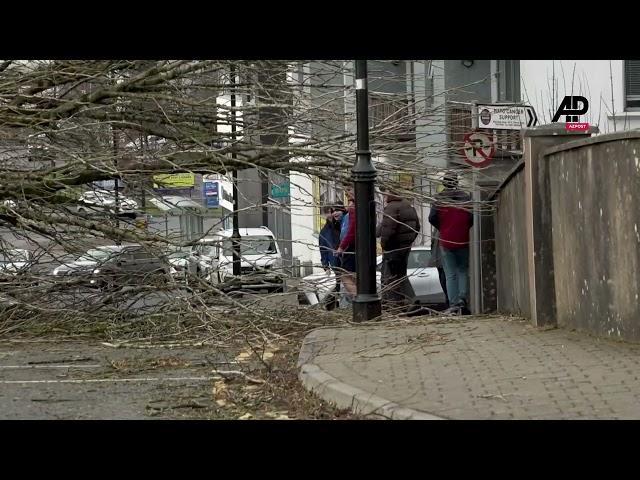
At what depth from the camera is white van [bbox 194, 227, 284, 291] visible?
483 inches

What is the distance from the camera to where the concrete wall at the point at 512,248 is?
10996mm

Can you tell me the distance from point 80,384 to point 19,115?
5.13 meters

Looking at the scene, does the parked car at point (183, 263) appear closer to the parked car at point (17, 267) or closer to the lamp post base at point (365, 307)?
the parked car at point (17, 267)

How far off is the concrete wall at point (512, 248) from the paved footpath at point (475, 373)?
782 mm

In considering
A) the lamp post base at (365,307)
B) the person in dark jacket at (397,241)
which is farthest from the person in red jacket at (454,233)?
the lamp post base at (365,307)

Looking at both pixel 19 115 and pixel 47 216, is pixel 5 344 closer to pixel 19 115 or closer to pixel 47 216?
pixel 47 216

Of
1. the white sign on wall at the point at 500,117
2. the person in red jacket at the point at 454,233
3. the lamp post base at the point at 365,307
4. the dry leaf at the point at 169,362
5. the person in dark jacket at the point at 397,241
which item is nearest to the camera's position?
the dry leaf at the point at 169,362

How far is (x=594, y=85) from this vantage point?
814 inches

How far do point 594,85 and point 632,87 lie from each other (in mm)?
937

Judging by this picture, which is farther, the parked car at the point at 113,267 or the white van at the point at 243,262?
the parked car at the point at 113,267

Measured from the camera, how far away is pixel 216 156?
12.5m

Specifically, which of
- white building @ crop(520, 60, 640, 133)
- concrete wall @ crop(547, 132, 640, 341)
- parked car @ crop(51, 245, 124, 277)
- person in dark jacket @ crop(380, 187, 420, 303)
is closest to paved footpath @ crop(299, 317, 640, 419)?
concrete wall @ crop(547, 132, 640, 341)
